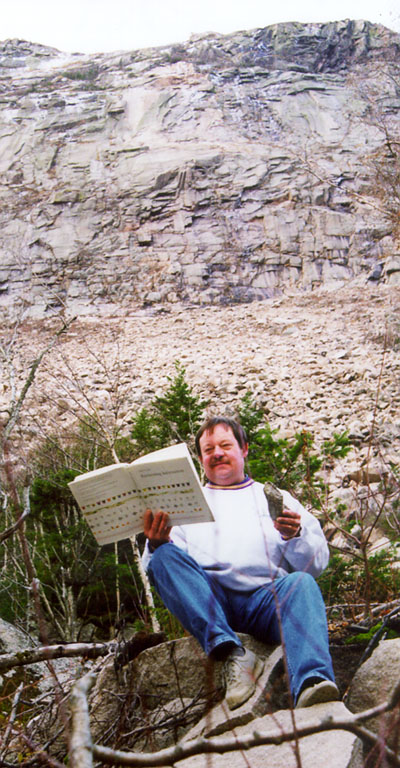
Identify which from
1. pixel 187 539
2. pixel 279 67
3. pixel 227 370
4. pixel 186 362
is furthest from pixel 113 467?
pixel 279 67

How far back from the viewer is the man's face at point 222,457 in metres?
2.60

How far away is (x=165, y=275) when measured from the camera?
19.3 meters

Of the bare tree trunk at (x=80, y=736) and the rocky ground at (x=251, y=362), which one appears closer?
the bare tree trunk at (x=80, y=736)

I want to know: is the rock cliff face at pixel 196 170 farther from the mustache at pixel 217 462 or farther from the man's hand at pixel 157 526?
the man's hand at pixel 157 526

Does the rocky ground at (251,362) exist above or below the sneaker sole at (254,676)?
below

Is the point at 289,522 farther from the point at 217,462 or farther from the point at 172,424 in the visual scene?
the point at 172,424

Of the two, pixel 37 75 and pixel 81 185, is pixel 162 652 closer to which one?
pixel 81 185

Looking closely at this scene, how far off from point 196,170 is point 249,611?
2075cm

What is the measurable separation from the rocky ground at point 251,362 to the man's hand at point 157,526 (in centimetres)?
372

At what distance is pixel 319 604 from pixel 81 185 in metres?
21.8

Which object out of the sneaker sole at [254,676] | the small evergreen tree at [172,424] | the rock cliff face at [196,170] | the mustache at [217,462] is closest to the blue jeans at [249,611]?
the sneaker sole at [254,676]

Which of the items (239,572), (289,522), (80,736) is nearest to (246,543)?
(289,522)

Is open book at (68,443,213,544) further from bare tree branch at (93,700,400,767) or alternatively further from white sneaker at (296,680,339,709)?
bare tree branch at (93,700,400,767)

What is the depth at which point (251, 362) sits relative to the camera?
12.0m
